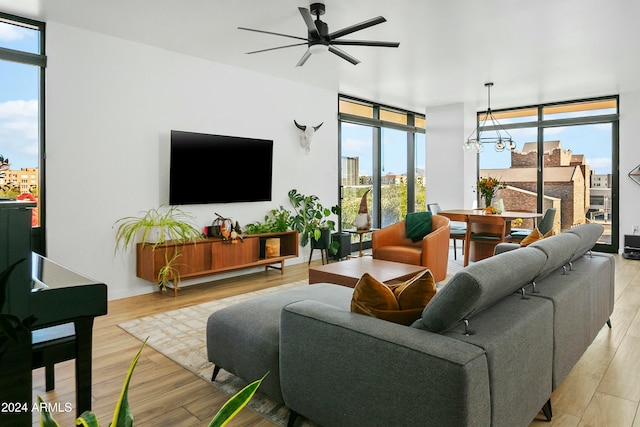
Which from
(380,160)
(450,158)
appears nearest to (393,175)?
(380,160)

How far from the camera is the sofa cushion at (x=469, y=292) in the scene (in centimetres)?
157

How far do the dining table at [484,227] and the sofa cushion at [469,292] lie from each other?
412 centimetres

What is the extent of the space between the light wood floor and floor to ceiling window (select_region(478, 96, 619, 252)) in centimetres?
441

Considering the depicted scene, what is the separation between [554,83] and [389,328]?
241 inches

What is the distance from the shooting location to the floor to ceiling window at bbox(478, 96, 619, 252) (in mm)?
7289

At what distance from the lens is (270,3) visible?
357 centimetres

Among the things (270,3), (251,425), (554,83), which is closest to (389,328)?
(251,425)

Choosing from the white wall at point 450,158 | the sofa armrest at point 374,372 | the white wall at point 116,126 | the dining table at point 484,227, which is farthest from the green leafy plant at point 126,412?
the white wall at point 450,158

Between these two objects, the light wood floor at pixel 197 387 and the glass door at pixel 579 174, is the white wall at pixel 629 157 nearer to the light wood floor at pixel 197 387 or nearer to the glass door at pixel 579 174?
the glass door at pixel 579 174

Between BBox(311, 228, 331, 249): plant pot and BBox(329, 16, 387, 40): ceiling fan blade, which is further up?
BBox(329, 16, 387, 40): ceiling fan blade

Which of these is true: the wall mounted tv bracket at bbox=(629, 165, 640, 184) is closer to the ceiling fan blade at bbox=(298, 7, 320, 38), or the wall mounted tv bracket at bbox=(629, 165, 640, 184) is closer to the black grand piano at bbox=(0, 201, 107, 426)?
the ceiling fan blade at bbox=(298, 7, 320, 38)

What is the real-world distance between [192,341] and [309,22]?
2.65 meters

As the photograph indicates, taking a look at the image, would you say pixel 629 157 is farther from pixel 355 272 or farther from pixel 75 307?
pixel 75 307

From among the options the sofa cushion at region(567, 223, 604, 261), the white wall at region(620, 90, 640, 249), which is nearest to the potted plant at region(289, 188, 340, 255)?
the sofa cushion at region(567, 223, 604, 261)
